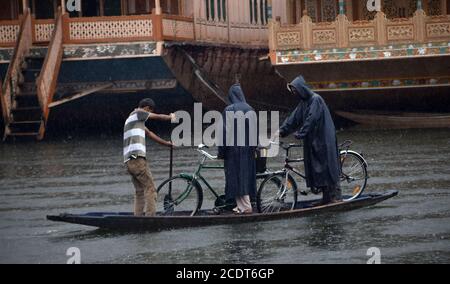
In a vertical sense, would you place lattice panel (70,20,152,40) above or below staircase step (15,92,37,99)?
above

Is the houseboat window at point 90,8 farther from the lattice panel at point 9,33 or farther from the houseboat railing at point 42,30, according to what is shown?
the lattice panel at point 9,33

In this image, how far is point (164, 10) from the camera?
1278 inches

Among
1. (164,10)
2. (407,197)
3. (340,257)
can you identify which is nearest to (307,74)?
(164,10)

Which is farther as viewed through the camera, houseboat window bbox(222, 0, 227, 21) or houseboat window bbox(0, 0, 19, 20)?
houseboat window bbox(222, 0, 227, 21)

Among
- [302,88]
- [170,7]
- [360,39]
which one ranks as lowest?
[302,88]

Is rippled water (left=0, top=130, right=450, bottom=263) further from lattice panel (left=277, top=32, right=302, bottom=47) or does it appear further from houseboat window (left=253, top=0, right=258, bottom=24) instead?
houseboat window (left=253, top=0, right=258, bottom=24)

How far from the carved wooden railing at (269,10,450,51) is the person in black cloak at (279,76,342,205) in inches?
608

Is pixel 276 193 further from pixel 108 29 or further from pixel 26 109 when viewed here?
pixel 108 29

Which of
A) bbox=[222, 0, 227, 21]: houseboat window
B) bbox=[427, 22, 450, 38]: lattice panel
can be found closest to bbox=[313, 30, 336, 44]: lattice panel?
bbox=[427, 22, 450, 38]: lattice panel

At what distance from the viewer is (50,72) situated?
28547 millimetres

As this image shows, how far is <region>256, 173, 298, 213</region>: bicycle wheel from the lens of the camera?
1387 cm

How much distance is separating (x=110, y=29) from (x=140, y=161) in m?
16.3

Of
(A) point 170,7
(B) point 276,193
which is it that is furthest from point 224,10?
(B) point 276,193
